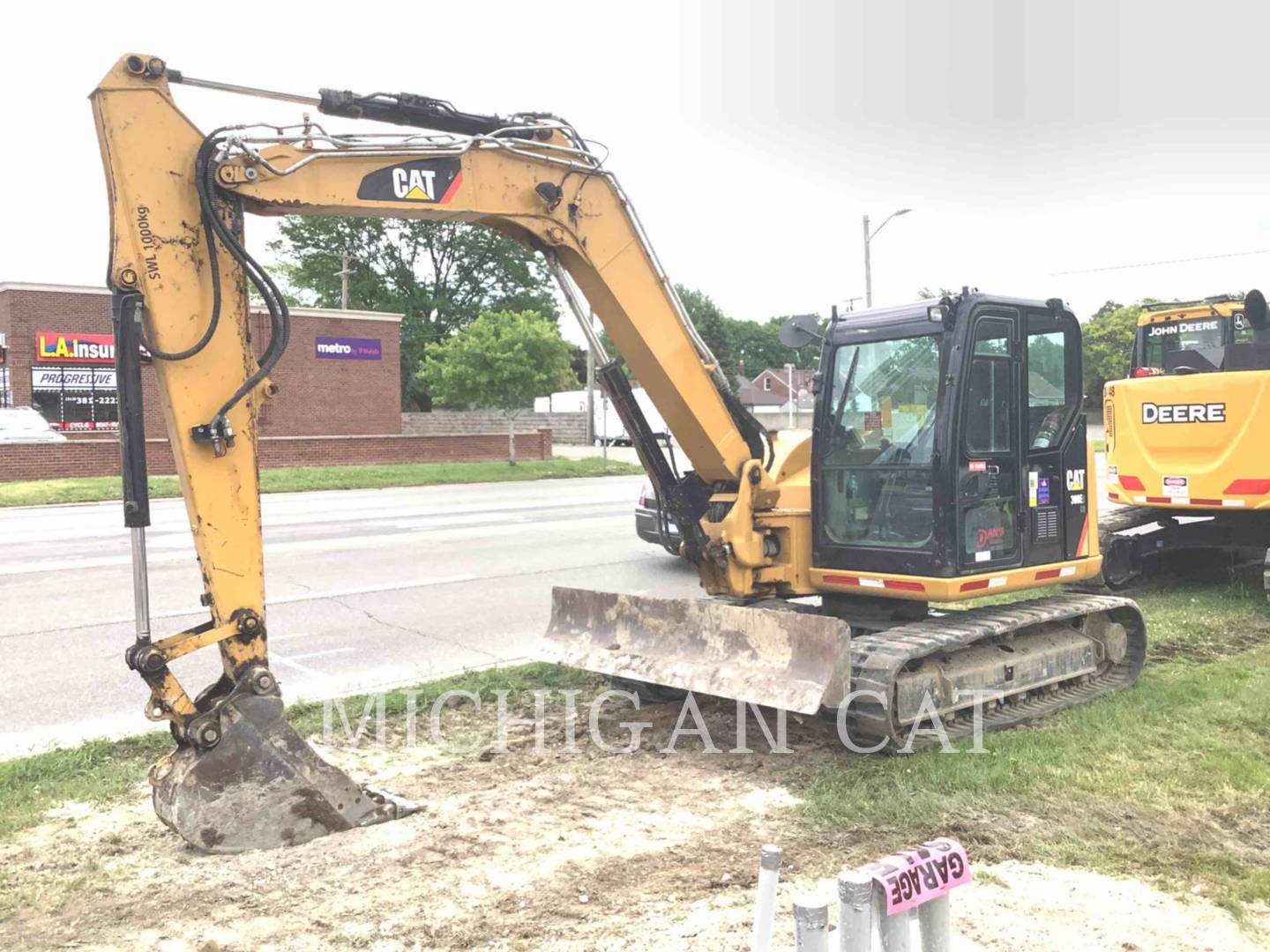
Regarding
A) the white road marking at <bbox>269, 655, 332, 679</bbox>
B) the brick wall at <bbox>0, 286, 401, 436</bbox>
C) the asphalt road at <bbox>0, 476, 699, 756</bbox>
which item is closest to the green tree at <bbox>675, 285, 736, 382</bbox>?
the brick wall at <bbox>0, 286, 401, 436</bbox>

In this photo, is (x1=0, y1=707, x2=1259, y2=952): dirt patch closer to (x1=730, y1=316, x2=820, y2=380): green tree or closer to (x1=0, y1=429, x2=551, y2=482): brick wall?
(x1=0, y1=429, x2=551, y2=482): brick wall

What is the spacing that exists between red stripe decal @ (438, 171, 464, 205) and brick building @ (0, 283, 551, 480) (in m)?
23.3

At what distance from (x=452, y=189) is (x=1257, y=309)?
833 centimetres

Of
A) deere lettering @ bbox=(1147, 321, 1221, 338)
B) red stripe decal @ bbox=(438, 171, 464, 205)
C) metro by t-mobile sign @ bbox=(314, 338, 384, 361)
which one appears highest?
metro by t-mobile sign @ bbox=(314, 338, 384, 361)

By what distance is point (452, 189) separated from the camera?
18.0 ft

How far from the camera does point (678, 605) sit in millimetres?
6492

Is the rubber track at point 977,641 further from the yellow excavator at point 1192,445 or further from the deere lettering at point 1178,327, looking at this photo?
the deere lettering at point 1178,327

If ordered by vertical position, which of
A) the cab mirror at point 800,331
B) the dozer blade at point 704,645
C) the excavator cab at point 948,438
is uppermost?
the cab mirror at point 800,331

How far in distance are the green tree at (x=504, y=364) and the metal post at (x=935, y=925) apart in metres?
29.0

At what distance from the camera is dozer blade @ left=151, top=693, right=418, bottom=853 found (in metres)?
4.54

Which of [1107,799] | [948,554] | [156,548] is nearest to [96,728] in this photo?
[948,554]

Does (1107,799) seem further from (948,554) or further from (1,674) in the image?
(1,674)

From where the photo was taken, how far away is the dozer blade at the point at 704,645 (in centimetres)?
567

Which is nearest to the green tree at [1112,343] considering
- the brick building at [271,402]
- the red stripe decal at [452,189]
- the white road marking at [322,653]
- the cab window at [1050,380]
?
the brick building at [271,402]
